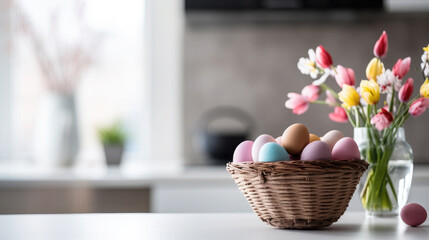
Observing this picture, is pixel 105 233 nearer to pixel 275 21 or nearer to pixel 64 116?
pixel 64 116

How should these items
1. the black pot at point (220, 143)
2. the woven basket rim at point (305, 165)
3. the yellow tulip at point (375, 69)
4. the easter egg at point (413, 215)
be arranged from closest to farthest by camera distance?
the woven basket rim at point (305, 165) → the easter egg at point (413, 215) → the yellow tulip at point (375, 69) → the black pot at point (220, 143)

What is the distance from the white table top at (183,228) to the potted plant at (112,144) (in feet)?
4.73

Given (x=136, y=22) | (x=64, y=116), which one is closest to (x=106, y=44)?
(x=136, y=22)

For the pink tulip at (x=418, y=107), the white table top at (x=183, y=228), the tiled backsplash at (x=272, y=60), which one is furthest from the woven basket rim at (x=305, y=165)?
the tiled backsplash at (x=272, y=60)

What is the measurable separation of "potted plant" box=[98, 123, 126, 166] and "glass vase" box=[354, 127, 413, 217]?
167cm

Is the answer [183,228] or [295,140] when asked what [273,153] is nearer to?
[295,140]

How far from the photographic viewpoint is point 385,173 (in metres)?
1.21

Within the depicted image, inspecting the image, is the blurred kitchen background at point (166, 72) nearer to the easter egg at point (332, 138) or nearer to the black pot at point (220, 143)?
the black pot at point (220, 143)

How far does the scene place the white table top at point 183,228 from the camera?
100 cm

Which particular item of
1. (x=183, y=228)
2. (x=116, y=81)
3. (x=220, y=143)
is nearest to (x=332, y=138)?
(x=183, y=228)

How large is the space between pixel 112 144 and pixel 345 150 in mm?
1804

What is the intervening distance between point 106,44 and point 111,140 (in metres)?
0.70

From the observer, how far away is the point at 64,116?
267 cm

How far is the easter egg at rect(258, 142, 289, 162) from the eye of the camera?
102 centimetres
